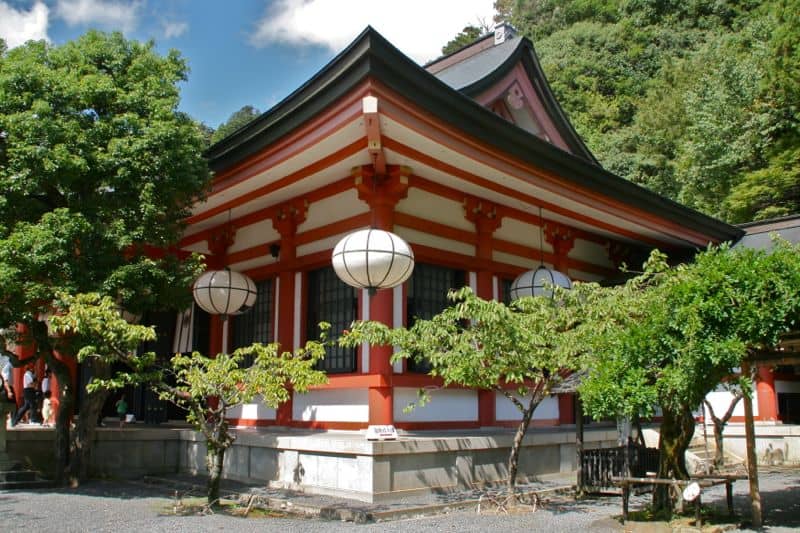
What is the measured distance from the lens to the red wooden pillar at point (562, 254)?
1353 centimetres

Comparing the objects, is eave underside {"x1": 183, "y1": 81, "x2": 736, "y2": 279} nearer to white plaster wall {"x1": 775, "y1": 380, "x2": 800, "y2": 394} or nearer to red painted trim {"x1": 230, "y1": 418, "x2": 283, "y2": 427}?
red painted trim {"x1": 230, "y1": 418, "x2": 283, "y2": 427}

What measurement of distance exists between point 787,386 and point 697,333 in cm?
1534

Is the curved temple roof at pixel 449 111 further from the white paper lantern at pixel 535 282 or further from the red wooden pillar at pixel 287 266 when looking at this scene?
the white paper lantern at pixel 535 282

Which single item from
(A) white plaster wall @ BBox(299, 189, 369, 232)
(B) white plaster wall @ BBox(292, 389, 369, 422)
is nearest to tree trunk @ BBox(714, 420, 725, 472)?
(B) white plaster wall @ BBox(292, 389, 369, 422)

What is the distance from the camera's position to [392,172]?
1008cm

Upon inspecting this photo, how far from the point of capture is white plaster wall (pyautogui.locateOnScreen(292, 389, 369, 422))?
33.8 feet

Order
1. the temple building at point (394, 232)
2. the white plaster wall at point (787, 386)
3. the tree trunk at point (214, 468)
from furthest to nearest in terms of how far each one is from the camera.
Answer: the white plaster wall at point (787, 386) < the temple building at point (394, 232) < the tree trunk at point (214, 468)

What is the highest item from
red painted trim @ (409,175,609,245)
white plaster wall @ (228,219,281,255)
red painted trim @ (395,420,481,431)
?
red painted trim @ (409,175,609,245)

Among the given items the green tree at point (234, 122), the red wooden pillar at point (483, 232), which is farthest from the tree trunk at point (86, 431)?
the green tree at point (234, 122)

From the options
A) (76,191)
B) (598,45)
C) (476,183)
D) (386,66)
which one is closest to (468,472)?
(476,183)

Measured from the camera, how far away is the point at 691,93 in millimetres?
32875

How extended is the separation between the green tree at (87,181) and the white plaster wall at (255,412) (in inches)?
106

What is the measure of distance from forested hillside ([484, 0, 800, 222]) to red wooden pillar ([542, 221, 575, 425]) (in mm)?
15519

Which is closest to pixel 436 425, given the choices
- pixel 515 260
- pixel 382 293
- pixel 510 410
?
pixel 510 410
